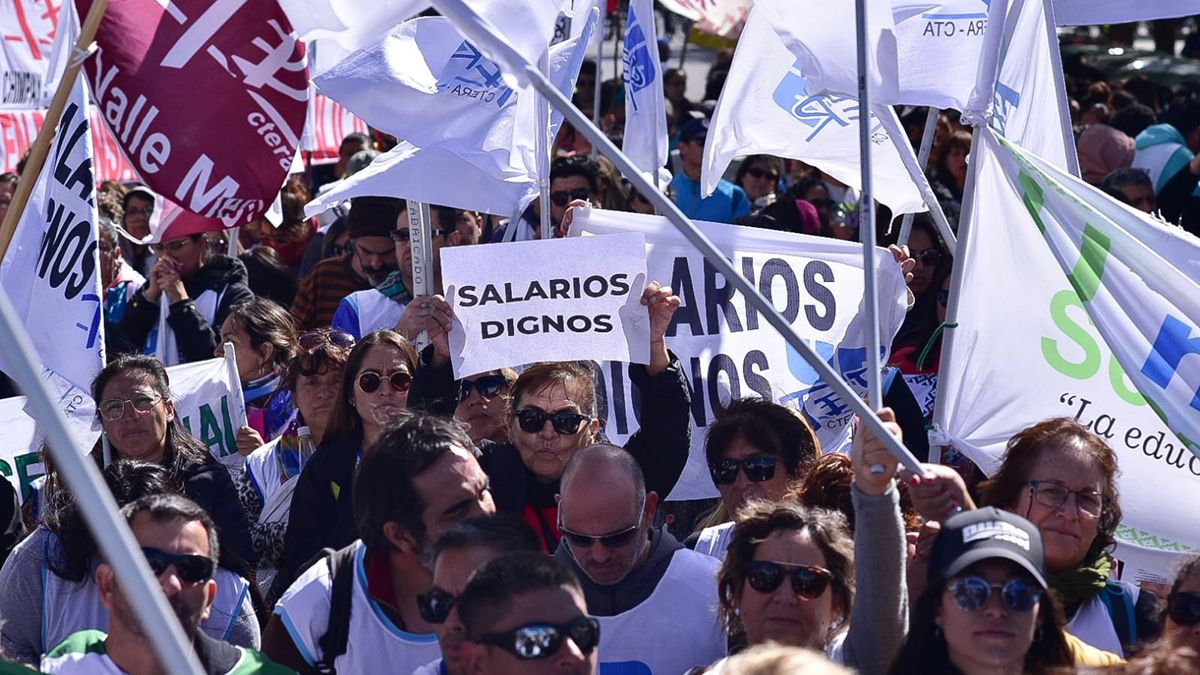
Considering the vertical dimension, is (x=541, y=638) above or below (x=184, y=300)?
below

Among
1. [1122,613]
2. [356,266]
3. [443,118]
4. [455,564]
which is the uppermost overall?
[443,118]

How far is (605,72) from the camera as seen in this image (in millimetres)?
19906

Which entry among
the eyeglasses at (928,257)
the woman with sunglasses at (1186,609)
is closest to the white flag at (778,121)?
the eyeglasses at (928,257)

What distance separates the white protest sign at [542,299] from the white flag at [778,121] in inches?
56.0

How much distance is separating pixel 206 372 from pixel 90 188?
2.42 ft

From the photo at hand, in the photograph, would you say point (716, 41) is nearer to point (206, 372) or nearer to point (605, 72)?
point (605, 72)

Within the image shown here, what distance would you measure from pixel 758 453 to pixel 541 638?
1.48 m

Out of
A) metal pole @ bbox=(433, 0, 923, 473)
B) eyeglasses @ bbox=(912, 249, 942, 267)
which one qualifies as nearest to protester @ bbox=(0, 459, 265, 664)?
metal pole @ bbox=(433, 0, 923, 473)

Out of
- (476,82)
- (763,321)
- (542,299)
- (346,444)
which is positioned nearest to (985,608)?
(542,299)

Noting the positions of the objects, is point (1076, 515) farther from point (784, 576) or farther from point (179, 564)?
point (179, 564)

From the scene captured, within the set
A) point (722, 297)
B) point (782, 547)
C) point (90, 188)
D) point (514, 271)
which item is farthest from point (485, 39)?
point (90, 188)

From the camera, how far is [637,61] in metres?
6.93

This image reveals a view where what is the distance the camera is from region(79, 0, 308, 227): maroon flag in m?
5.48

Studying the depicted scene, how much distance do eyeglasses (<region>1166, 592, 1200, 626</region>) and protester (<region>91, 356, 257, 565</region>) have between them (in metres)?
2.44
